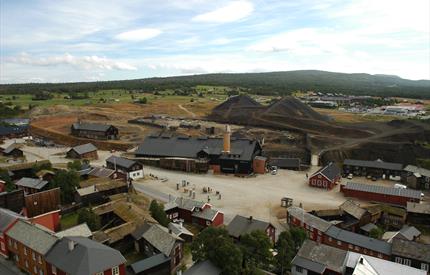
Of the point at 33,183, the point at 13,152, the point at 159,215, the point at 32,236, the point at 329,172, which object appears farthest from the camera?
the point at 13,152

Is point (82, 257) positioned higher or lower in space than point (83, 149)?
higher

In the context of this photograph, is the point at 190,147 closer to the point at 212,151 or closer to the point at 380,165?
the point at 212,151

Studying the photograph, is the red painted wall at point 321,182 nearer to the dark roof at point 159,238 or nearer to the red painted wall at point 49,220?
the dark roof at point 159,238

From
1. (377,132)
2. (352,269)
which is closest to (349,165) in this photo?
(377,132)

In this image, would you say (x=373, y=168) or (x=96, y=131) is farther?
(x=96, y=131)

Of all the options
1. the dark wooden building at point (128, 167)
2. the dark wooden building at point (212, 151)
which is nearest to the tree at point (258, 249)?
the dark wooden building at point (128, 167)

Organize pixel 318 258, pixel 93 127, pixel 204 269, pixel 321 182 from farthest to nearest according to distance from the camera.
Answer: pixel 93 127 < pixel 321 182 < pixel 318 258 < pixel 204 269

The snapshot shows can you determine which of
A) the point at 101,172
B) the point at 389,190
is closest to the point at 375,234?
the point at 389,190
